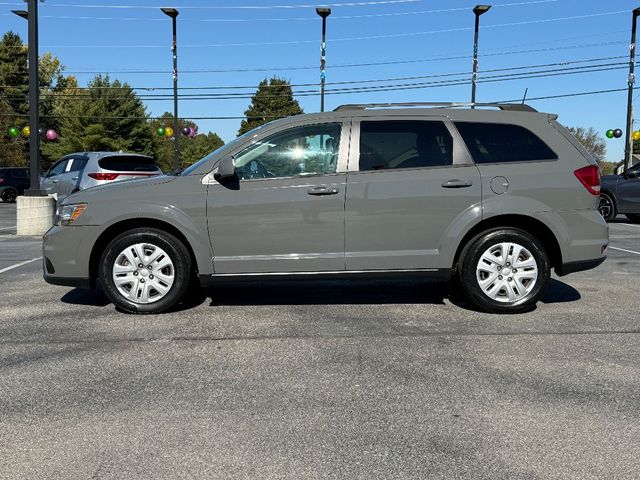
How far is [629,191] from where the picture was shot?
1495 centimetres

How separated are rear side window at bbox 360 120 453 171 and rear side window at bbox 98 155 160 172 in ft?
32.2

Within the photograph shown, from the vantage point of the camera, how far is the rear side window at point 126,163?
13.8m

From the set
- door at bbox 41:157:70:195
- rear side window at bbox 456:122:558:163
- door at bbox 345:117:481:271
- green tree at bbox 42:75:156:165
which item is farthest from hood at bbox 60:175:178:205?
green tree at bbox 42:75:156:165

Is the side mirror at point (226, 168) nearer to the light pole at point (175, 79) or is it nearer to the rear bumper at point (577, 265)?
the rear bumper at point (577, 265)

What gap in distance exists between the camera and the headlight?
5.39 m

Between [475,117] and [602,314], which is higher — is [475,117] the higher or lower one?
the higher one

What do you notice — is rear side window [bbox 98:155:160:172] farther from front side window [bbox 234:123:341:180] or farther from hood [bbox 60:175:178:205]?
front side window [bbox 234:123:341:180]

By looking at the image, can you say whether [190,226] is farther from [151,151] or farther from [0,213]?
[151,151]

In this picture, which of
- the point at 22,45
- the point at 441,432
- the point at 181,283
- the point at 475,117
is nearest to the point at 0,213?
the point at 181,283

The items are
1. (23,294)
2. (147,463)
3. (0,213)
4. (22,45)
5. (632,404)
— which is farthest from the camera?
(22,45)

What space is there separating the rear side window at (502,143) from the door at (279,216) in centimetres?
121

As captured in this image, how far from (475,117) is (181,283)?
317cm

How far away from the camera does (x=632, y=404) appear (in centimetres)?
337

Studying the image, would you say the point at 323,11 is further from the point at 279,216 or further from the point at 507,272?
the point at 507,272
